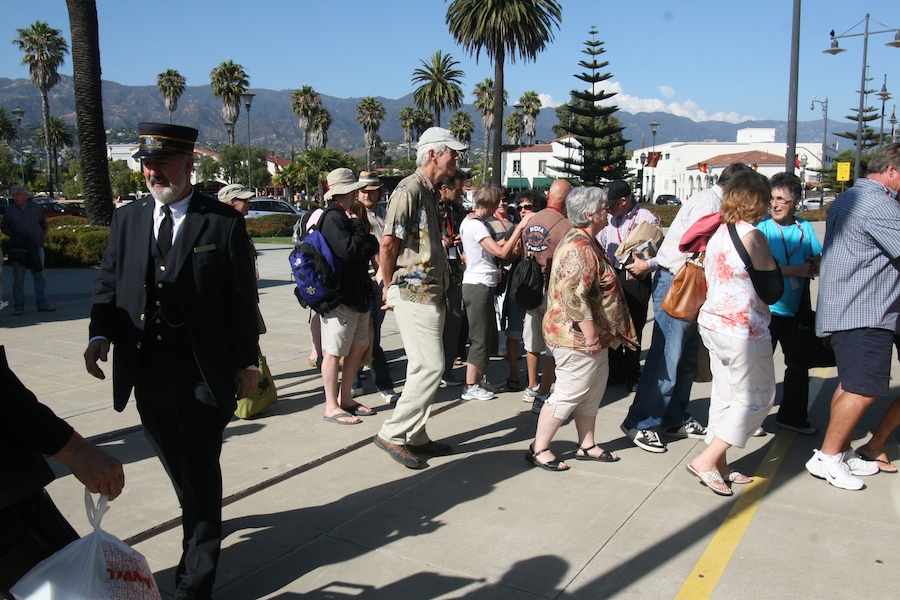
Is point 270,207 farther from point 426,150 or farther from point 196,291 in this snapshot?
point 196,291

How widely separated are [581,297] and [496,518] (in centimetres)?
134

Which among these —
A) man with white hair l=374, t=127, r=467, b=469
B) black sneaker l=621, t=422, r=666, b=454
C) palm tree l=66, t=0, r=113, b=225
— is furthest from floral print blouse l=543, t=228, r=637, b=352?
palm tree l=66, t=0, r=113, b=225

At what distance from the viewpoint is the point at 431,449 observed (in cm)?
477

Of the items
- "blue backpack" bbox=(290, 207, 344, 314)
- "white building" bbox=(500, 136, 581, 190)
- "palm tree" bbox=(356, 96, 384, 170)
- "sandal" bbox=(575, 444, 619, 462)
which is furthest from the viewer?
"white building" bbox=(500, 136, 581, 190)

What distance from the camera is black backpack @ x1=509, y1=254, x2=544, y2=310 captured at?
231 inches

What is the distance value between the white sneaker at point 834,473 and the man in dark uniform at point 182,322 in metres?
3.41

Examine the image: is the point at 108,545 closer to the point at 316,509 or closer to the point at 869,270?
the point at 316,509

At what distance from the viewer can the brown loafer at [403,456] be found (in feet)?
15.0

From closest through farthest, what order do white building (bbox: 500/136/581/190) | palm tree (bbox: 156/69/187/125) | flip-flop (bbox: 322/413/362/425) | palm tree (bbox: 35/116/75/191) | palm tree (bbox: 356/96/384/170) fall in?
flip-flop (bbox: 322/413/362/425)
palm tree (bbox: 156/69/187/125)
palm tree (bbox: 35/116/75/191)
palm tree (bbox: 356/96/384/170)
white building (bbox: 500/136/581/190)

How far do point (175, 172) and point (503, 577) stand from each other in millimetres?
2251

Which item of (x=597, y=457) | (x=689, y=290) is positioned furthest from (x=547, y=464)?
(x=689, y=290)

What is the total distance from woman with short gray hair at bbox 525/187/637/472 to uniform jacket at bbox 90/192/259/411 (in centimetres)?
194

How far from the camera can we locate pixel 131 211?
9.86 feet

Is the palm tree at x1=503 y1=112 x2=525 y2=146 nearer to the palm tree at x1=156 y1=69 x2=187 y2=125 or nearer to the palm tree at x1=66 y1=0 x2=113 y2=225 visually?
the palm tree at x1=156 y1=69 x2=187 y2=125
